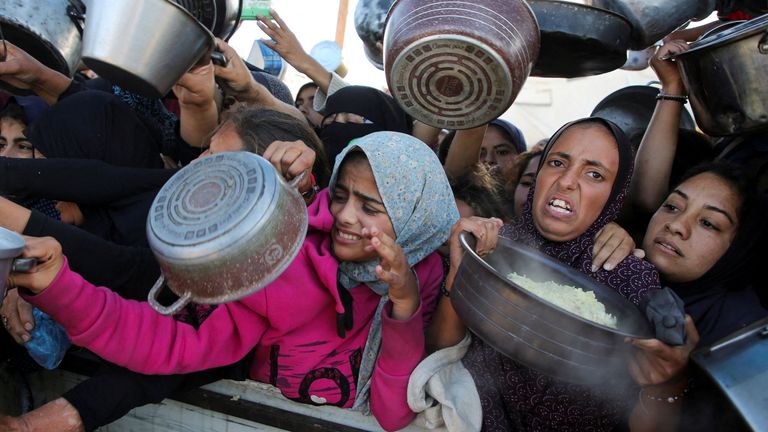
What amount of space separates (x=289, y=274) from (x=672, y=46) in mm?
1718

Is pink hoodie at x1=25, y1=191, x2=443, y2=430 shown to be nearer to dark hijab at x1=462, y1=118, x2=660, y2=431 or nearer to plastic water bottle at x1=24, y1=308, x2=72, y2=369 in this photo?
dark hijab at x1=462, y1=118, x2=660, y2=431

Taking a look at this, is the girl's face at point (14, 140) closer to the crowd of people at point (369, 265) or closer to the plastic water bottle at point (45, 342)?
the crowd of people at point (369, 265)

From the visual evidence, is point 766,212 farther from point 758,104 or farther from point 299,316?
point 299,316

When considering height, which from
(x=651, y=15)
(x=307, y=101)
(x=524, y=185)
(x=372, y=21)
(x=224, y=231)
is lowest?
(x=307, y=101)

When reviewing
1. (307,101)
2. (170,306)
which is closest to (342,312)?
(170,306)

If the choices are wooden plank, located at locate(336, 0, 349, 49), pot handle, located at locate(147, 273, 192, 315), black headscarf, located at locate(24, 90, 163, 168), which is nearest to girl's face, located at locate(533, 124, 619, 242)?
pot handle, located at locate(147, 273, 192, 315)

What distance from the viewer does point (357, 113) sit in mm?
3062

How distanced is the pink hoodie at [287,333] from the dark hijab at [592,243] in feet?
1.52

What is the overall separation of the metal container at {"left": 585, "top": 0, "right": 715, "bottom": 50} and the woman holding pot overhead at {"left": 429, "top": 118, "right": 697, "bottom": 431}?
46cm

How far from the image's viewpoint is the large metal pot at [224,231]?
4.24ft

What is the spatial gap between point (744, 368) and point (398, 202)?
1073 millimetres

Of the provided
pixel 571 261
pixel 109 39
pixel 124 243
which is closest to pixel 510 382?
pixel 571 261

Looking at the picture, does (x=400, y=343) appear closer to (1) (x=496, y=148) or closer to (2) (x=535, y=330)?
(2) (x=535, y=330)

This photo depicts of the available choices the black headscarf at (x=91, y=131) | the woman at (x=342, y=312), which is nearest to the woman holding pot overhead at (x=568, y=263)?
the woman at (x=342, y=312)
